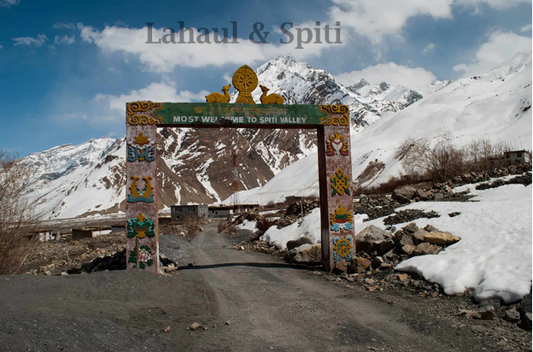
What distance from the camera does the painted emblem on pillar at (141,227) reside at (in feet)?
35.1

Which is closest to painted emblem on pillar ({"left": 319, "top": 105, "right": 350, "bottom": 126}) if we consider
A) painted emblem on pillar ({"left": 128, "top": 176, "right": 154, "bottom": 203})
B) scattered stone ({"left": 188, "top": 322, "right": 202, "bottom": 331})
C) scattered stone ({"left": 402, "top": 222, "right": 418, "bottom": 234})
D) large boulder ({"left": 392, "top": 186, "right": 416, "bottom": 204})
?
scattered stone ({"left": 402, "top": 222, "right": 418, "bottom": 234})

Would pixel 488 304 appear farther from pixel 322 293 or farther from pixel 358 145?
pixel 358 145

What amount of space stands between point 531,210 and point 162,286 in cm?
1000

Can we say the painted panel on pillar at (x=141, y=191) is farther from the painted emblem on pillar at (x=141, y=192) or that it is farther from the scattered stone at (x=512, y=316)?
the scattered stone at (x=512, y=316)

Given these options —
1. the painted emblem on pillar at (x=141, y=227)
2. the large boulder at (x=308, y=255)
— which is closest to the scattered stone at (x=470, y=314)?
the large boulder at (x=308, y=255)

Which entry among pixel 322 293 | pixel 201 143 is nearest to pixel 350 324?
pixel 322 293

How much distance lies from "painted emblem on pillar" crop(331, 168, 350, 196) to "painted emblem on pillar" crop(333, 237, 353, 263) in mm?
1418

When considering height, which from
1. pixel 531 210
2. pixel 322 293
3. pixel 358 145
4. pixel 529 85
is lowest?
pixel 322 293

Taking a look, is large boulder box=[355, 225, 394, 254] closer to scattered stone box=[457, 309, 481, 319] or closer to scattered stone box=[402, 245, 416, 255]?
scattered stone box=[402, 245, 416, 255]

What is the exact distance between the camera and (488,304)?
664 centimetres

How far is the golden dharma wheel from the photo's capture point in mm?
11820

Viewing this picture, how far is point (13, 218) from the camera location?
961 cm

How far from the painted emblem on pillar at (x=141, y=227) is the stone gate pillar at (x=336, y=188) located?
5.24 metres

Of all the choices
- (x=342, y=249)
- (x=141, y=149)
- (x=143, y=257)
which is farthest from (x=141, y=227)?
(x=342, y=249)
